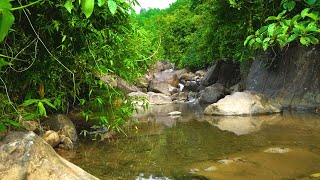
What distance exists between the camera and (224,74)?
19.2 meters

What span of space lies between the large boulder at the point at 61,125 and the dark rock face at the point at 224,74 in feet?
44.2

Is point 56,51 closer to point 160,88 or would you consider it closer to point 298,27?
point 298,27

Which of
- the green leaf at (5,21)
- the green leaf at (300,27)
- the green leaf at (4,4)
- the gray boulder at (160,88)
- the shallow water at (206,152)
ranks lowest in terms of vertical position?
the shallow water at (206,152)

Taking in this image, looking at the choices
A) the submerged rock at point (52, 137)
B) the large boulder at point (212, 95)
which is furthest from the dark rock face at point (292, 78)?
the submerged rock at point (52, 137)

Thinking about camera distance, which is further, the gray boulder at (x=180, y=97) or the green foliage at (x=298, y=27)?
the gray boulder at (x=180, y=97)

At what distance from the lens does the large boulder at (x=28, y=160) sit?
104 inches

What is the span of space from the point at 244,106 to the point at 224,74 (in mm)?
8846

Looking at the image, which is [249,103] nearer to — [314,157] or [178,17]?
[314,157]

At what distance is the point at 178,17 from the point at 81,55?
1220 inches

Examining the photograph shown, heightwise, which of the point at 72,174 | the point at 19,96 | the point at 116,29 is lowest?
the point at 72,174

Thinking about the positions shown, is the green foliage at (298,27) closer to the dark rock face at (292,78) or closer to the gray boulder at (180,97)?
the dark rock face at (292,78)

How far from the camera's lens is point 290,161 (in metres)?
4.61

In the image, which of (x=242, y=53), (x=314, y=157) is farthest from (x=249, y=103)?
(x=314, y=157)

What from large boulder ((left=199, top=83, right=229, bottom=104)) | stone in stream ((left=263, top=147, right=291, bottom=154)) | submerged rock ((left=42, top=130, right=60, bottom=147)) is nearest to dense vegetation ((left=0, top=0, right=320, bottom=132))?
submerged rock ((left=42, top=130, right=60, bottom=147))
